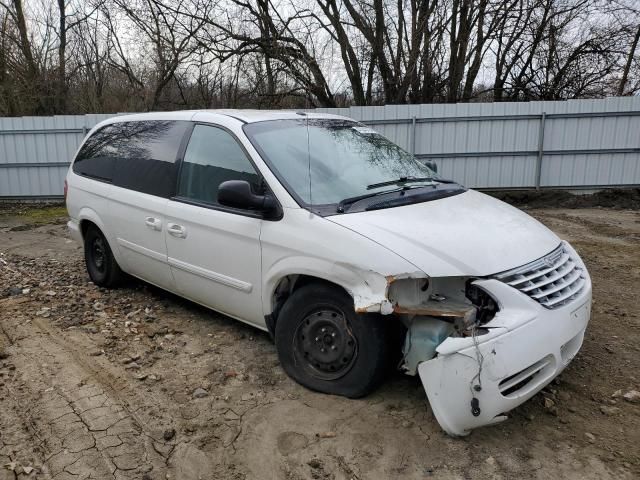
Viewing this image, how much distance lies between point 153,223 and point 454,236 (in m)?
2.49

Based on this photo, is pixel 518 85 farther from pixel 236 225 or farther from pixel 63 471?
pixel 63 471

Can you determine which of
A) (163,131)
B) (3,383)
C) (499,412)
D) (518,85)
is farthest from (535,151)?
(3,383)

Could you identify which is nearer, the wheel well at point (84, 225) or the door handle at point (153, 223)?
the door handle at point (153, 223)

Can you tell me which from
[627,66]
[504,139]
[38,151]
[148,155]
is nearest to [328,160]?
[148,155]

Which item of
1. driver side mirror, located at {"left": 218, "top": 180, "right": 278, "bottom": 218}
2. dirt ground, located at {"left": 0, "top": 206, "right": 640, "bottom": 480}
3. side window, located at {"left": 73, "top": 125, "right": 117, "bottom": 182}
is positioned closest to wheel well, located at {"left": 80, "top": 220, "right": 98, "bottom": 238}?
side window, located at {"left": 73, "top": 125, "right": 117, "bottom": 182}

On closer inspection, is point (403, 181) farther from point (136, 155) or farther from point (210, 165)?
point (136, 155)

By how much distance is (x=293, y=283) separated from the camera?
3387 millimetres

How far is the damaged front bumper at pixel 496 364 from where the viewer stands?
247cm

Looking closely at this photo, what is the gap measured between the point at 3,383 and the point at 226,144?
2.20 m

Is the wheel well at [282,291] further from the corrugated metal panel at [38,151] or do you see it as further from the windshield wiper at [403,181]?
the corrugated metal panel at [38,151]

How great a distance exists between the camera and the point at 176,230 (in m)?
3.98

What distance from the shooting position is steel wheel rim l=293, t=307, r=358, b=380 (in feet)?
9.89

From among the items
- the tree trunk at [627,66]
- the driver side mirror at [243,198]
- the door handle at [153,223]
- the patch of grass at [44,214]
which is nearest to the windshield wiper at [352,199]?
the driver side mirror at [243,198]

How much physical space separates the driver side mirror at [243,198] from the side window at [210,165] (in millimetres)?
233
